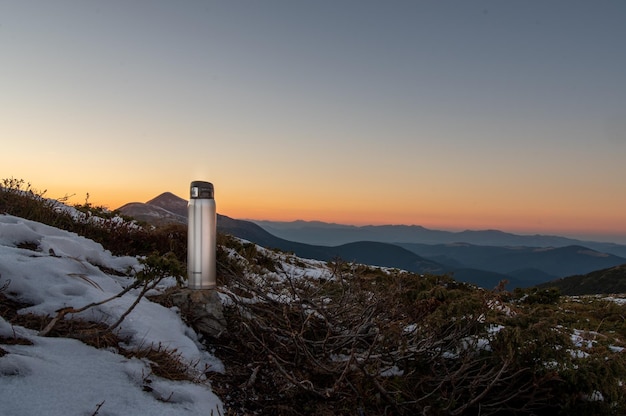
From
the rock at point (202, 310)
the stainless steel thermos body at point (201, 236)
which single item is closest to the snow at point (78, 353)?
the rock at point (202, 310)

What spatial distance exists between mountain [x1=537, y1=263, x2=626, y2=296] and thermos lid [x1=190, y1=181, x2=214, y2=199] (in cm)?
5182

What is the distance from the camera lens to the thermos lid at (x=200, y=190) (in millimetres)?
5691

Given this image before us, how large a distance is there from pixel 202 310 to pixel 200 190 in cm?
169

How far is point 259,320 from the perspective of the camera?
5652 millimetres

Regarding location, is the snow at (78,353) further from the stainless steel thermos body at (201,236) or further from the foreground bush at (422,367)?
the foreground bush at (422,367)

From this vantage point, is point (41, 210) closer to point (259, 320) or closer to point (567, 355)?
point (259, 320)

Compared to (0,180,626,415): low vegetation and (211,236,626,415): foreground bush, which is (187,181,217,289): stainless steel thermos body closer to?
(0,180,626,415): low vegetation

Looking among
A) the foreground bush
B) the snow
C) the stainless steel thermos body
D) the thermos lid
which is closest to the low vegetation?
the foreground bush

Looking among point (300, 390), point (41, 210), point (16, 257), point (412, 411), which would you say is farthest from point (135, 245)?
point (412, 411)

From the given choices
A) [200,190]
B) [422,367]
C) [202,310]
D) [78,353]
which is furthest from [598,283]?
[78,353]

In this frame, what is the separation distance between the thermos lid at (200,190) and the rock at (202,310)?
1351 mm

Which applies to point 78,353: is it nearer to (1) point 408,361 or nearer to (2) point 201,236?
(2) point 201,236

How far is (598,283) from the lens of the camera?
175 ft

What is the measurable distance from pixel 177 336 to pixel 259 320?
1.24 meters
